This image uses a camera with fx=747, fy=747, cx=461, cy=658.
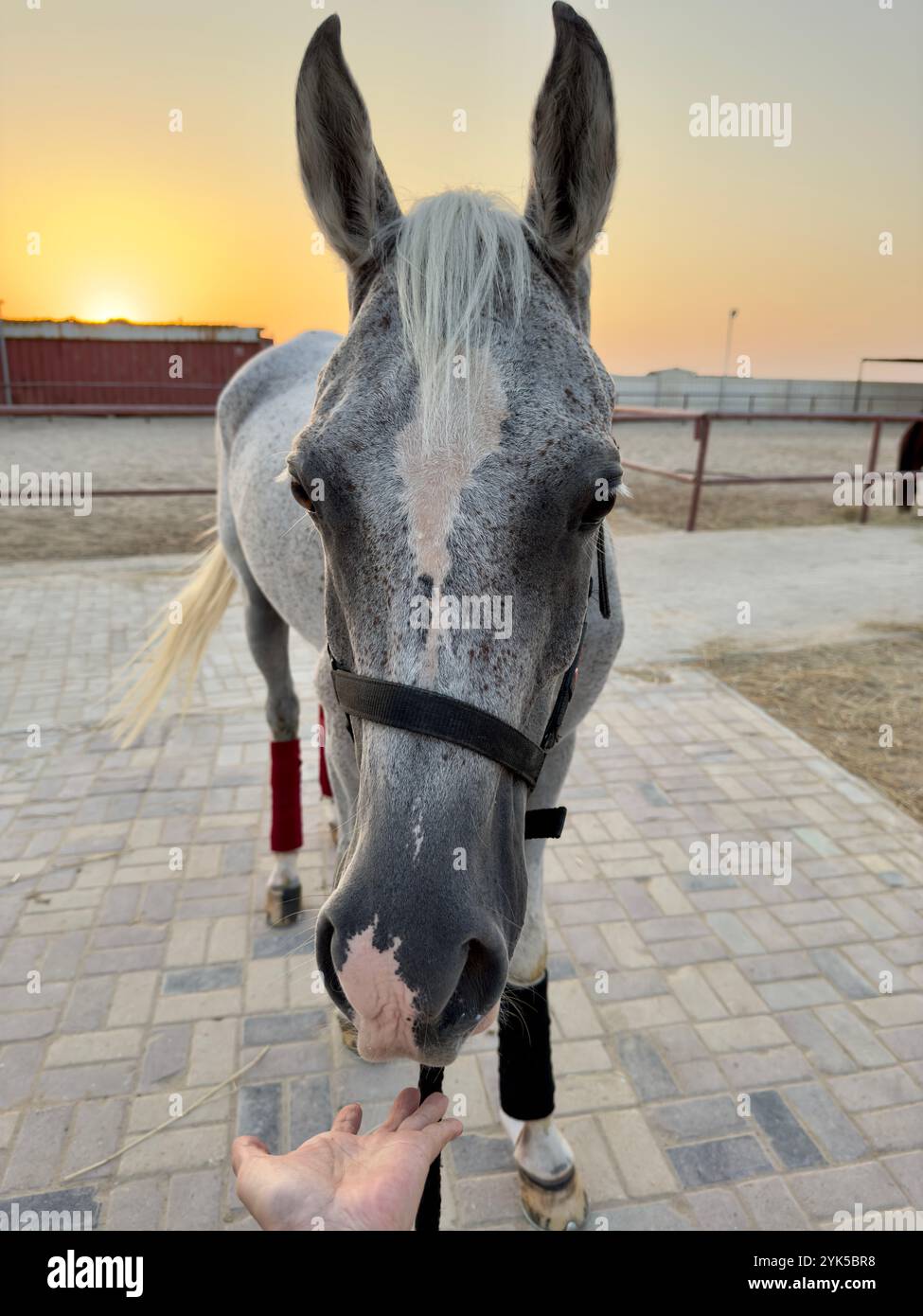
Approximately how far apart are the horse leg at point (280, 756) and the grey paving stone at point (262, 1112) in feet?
2.75

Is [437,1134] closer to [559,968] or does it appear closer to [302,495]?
[302,495]

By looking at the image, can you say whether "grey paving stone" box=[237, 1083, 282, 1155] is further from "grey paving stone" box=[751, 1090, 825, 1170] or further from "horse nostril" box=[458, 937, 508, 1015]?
"horse nostril" box=[458, 937, 508, 1015]

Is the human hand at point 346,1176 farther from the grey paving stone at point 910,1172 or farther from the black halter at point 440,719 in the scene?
the grey paving stone at point 910,1172

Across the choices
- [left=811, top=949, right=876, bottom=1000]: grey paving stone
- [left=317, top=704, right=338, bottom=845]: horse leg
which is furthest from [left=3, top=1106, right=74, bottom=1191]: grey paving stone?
Result: [left=811, top=949, right=876, bottom=1000]: grey paving stone

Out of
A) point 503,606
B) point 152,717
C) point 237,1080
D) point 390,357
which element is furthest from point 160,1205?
point 152,717

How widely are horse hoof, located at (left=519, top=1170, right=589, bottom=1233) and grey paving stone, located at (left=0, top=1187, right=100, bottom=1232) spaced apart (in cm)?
127

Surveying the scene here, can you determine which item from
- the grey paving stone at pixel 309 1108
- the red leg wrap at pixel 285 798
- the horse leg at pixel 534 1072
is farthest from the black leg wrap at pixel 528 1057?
the red leg wrap at pixel 285 798

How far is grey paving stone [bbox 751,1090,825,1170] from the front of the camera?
7.73ft

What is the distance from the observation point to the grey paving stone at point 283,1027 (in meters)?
2.80

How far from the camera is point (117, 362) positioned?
36750 mm

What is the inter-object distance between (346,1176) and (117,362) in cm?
4207

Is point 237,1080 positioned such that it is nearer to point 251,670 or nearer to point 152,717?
point 152,717

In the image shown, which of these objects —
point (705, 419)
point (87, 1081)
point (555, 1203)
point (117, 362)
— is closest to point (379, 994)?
point (555, 1203)

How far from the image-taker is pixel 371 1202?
131 centimetres
